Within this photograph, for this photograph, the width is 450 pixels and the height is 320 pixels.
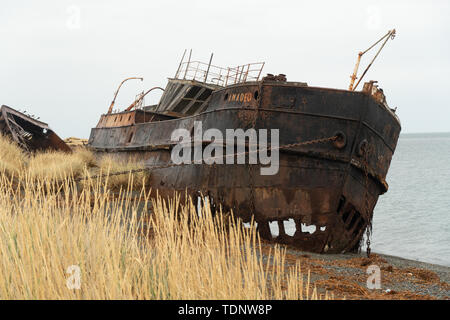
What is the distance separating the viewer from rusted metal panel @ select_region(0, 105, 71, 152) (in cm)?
1800

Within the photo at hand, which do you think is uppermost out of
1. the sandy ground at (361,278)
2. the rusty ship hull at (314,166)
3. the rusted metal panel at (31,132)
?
the rusted metal panel at (31,132)

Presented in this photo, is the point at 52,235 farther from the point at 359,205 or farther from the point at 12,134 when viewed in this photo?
the point at 12,134

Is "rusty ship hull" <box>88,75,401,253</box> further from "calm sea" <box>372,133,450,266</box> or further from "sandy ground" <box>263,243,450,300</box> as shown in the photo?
"calm sea" <box>372,133,450,266</box>

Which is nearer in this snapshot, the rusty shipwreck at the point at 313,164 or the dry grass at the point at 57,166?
the rusty shipwreck at the point at 313,164

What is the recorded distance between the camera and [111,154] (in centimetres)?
1783

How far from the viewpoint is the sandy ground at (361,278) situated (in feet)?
19.4

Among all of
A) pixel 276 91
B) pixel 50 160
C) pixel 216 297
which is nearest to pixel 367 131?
pixel 276 91

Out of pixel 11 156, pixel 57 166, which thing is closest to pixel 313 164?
pixel 57 166

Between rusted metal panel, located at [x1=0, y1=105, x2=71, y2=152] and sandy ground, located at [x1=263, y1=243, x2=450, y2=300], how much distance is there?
42.5 feet

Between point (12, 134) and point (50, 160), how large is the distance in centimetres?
230

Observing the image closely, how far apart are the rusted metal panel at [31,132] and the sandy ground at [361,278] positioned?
12963 millimetres

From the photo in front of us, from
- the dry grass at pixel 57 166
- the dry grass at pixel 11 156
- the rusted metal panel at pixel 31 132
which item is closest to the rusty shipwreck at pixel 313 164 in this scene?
the dry grass at pixel 57 166

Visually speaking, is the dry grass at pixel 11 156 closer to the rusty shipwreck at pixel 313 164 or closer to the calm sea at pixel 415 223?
the rusty shipwreck at pixel 313 164
